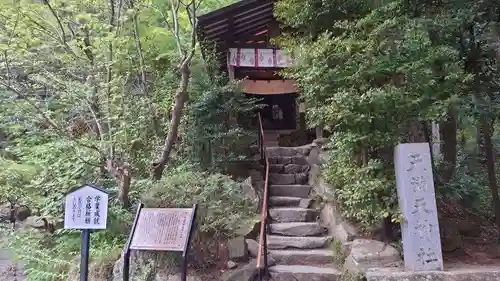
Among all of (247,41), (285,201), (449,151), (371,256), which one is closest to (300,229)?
(285,201)

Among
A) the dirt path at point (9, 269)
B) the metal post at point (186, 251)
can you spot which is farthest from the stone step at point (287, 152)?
the dirt path at point (9, 269)

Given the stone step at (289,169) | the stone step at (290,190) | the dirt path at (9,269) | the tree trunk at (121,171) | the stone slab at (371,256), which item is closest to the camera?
the stone slab at (371,256)

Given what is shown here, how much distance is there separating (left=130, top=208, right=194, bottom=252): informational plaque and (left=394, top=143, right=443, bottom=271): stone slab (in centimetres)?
257

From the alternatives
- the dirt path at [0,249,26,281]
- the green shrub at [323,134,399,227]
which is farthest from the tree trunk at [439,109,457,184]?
the dirt path at [0,249,26,281]

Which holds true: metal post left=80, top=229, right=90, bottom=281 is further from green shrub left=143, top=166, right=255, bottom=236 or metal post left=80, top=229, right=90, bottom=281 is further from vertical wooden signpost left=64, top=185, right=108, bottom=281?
green shrub left=143, top=166, right=255, bottom=236

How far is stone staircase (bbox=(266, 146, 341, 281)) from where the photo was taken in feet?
18.2

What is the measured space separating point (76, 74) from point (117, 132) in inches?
78.9

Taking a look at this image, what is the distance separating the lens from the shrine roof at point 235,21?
30.1ft

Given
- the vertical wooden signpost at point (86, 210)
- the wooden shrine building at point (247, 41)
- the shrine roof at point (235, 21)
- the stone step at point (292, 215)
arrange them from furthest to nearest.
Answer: the wooden shrine building at point (247, 41)
the shrine roof at point (235, 21)
the stone step at point (292, 215)
the vertical wooden signpost at point (86, 210)

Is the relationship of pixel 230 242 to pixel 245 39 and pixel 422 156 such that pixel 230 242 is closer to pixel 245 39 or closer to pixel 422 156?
pixel 422 156

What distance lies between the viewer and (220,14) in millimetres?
9109

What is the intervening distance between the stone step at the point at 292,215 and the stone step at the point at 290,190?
32.5 inches

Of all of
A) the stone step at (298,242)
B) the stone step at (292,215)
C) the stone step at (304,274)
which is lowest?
the stone step at (304,274)

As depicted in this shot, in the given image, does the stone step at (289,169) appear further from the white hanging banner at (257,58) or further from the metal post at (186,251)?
the metal post at (186,251)
